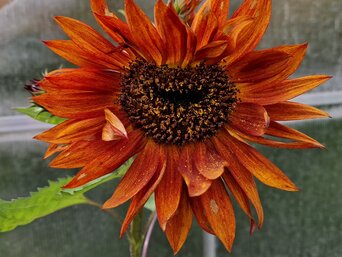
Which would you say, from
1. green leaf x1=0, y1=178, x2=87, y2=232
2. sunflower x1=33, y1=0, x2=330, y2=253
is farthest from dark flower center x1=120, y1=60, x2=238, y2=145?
green leaf x1=0, y1=178, x2=87, y2=232

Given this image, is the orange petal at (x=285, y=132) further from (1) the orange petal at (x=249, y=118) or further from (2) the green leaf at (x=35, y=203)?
(2) the green leaf at (x=35, y=203)

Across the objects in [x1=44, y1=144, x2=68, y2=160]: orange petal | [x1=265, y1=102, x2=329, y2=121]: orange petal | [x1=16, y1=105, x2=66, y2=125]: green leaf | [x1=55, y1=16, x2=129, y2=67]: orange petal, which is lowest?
[x1=44, y1=144, x2=68, y2=160]: orange petal

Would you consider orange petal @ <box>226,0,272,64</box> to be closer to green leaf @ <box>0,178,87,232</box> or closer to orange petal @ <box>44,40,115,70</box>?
orange petal @ <box>44,40,115,70</box>

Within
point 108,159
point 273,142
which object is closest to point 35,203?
point 108,159

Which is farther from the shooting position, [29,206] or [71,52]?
[29,206]

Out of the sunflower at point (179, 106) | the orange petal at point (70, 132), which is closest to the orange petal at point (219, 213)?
the sunflower at point (179, 106)

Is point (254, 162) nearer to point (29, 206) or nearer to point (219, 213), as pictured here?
point (219, 213)

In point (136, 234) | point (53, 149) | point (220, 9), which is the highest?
point (220, 9)
